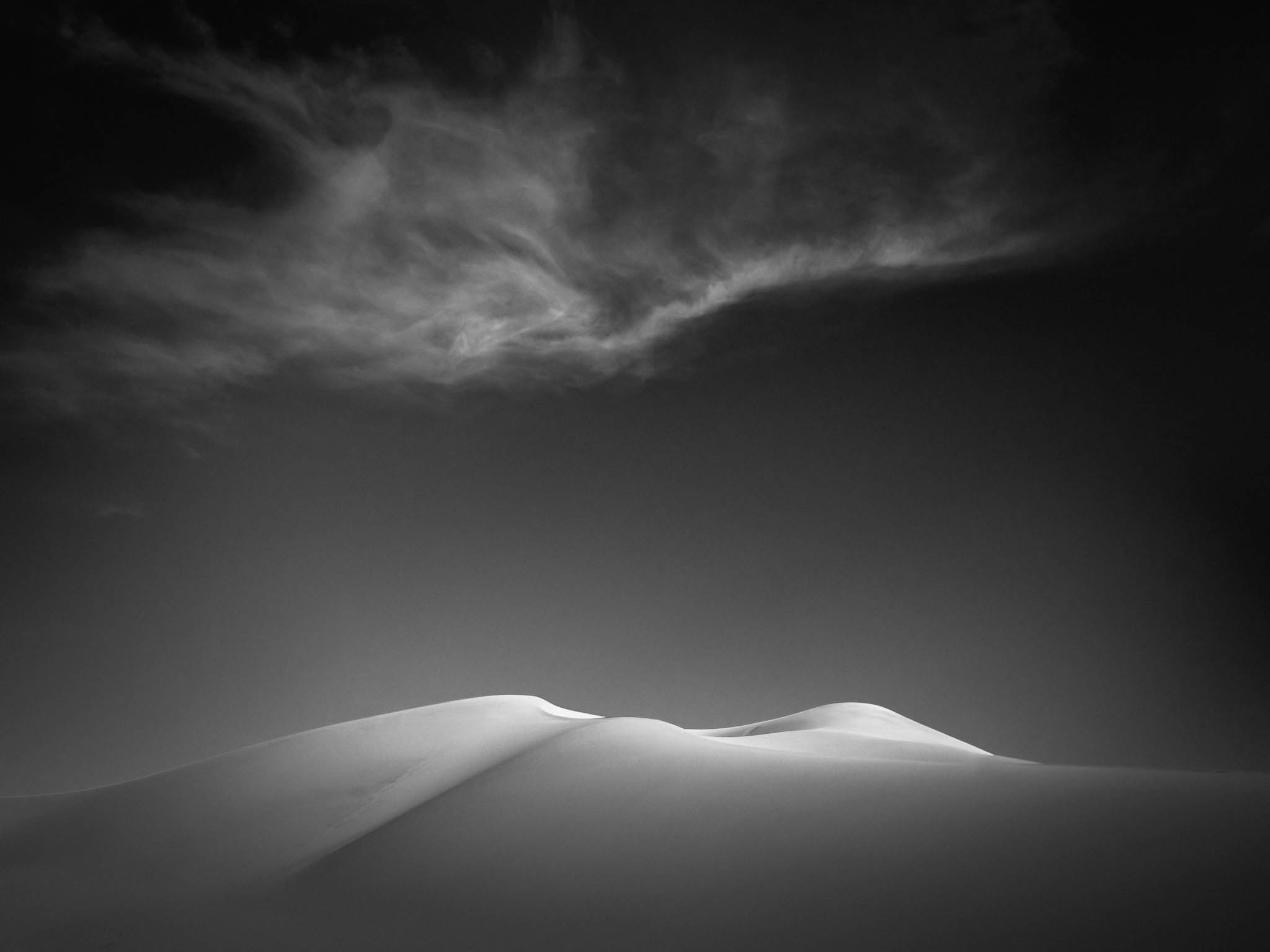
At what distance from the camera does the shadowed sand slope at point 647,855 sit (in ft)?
14.6

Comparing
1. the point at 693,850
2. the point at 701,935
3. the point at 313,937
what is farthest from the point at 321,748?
the point at 701,935

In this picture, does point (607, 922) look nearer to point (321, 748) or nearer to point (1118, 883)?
point (1118, 883)

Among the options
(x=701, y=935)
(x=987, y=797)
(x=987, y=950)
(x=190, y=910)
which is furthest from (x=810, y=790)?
(x=190, y=910)

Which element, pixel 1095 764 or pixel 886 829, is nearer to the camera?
pixel 886 829

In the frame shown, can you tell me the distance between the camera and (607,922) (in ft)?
17.2

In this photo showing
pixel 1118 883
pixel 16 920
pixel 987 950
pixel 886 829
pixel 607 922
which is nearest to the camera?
pixel 987 950

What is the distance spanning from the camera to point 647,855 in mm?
6039

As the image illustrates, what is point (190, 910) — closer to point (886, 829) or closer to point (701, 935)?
point (701, 935)

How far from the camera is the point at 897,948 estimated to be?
14.0 feet

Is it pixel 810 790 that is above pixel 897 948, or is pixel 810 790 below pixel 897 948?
above

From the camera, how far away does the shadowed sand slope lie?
14.6ft

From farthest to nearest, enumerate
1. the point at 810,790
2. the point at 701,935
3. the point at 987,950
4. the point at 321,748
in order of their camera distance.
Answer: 1. the point at 321,748
2. the point at 810,790
3. the point at 701,935
4. the point at 987,950

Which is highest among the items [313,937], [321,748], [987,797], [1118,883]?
[321,748]

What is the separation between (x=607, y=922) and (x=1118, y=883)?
322cm
